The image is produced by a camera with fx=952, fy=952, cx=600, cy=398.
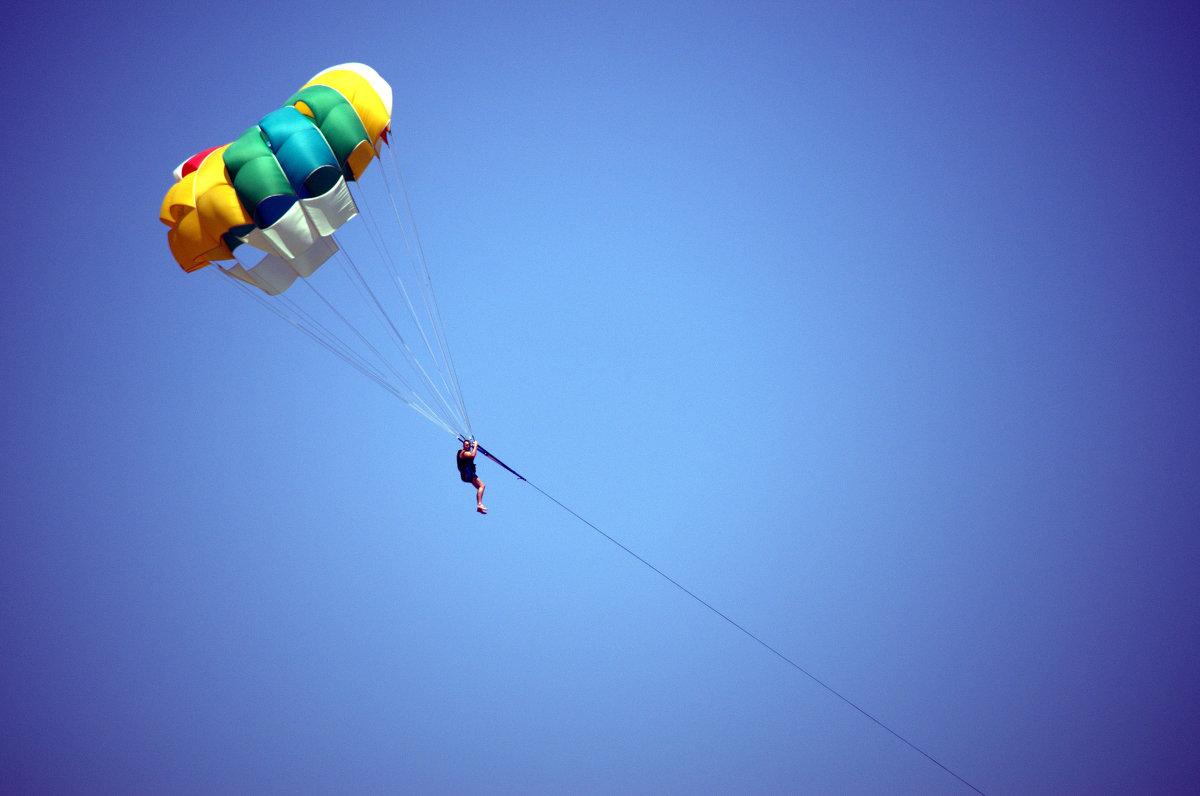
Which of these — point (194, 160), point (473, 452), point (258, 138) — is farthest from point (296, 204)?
point (473, 452)

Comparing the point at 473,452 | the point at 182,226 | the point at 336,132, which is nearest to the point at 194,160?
the point at 182,226

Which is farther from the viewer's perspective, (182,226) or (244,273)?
(244,273)

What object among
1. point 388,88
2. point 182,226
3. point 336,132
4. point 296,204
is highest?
point 388,88

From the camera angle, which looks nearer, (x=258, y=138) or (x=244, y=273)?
(x=258, y=138)

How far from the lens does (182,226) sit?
12.0 m

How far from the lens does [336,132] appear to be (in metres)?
12.2

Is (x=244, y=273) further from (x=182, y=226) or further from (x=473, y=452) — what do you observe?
(x=473, y=452)

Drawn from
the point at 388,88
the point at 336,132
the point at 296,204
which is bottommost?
the point at 296,204

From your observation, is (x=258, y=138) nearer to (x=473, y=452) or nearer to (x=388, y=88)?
(x=388, y=88)

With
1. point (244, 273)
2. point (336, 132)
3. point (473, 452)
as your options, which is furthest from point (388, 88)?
point (473, 452)

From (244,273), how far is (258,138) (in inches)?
75.1

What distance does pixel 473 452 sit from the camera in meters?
13.0

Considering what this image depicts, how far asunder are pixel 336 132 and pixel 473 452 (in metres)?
4.54

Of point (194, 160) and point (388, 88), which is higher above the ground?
point (388, 88)
